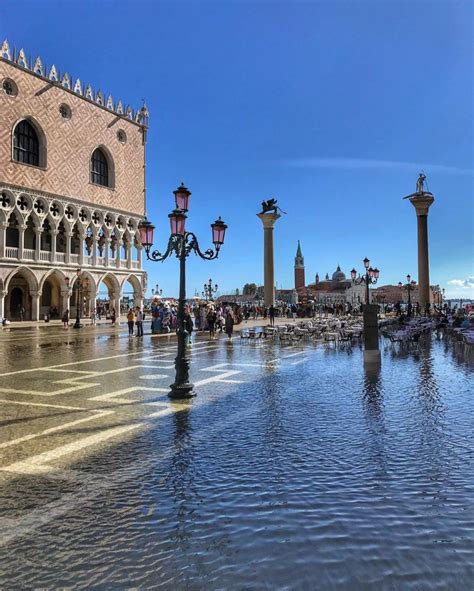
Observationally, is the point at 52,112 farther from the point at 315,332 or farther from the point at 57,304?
the point at 315,332

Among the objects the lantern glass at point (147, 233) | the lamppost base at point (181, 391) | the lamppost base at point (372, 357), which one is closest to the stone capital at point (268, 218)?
the lamppost base at point (372, 357)

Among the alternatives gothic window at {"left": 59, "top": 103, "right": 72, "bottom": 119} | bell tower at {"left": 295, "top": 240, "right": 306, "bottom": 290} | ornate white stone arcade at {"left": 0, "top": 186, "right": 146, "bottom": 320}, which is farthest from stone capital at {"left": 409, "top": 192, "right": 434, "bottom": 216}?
bell tower at {"left": 295, "top": 240, "right": 306, "bottom": 290}

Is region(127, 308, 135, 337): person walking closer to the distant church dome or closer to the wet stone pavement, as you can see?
the wet stone pavement

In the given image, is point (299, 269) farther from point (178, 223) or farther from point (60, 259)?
point (178, 223)

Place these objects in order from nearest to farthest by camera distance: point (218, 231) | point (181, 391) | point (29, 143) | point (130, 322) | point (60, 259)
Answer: point (181, 391) → point (218, 231) → point (130, 322) → point (29, 143) → point (60, 259)

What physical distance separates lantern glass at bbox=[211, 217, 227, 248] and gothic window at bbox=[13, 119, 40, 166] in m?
32.8

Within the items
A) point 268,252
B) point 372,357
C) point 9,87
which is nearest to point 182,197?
point 372,357

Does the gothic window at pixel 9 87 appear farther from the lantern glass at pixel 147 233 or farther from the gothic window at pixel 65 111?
the lantern glass at pixel 147 233

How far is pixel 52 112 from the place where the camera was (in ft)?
133

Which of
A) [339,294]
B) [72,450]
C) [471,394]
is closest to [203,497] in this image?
[72,450]

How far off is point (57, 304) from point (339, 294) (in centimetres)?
10290

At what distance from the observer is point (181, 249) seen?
388 inches

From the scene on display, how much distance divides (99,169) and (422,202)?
29.0 metres

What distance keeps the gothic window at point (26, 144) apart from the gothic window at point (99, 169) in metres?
6.50
